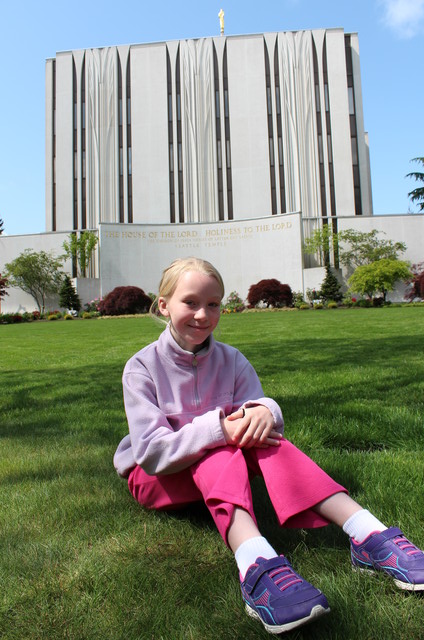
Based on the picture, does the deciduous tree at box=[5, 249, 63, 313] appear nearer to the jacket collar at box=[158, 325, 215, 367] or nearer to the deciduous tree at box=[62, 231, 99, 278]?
the deciduous tree at box=[62, 231, 99, 278]

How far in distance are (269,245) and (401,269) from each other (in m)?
9.64

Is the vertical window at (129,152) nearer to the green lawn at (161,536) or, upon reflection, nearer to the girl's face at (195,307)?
the green lawn at (161,536)

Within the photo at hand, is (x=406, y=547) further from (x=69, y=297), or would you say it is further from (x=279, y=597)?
(x=69, y=297)

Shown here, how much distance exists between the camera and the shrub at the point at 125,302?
95.3 feet

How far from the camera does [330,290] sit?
99.4 feet

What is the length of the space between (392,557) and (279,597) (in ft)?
1.34

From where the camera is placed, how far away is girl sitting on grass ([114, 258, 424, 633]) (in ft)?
4.43

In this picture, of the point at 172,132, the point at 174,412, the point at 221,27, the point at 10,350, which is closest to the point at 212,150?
the point at 172,132

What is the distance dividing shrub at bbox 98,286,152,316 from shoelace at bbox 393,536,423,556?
2810 cm

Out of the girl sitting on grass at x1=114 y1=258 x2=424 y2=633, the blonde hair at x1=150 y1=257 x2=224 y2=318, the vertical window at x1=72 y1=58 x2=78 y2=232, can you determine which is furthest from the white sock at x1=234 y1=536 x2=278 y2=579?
the vertical window at x1=72 y1=58 x2=78 y2=232

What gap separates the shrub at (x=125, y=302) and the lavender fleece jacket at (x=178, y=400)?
89.5 ft

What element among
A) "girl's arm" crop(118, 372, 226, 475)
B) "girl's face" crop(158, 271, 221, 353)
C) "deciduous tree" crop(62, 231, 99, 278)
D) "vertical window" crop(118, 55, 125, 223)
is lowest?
"girl's arm" crop(118, 372, 226, 475)

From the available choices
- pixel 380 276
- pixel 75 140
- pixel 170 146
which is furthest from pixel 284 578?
pixel 75 140

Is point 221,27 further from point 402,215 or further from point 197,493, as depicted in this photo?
point 197,493
